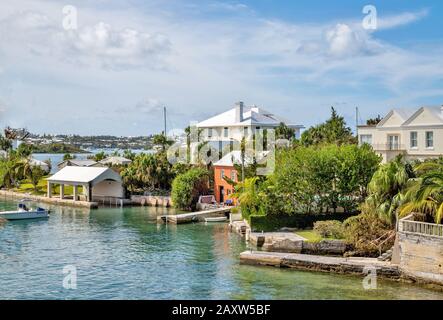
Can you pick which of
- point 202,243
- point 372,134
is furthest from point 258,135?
point 202,243

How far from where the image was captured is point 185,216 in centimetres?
5216

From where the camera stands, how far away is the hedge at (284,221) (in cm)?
4253

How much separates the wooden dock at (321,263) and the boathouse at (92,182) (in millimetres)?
36568

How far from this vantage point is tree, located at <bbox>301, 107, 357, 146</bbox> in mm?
66500

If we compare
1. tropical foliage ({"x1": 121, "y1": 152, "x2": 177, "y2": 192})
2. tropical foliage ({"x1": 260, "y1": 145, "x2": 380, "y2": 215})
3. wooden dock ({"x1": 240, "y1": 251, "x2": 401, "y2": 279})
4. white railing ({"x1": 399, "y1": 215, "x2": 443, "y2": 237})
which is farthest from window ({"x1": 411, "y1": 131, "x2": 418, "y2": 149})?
tropical foliage ({"x1": 121, "y1": 152, "x2": 177, "y2": 192})

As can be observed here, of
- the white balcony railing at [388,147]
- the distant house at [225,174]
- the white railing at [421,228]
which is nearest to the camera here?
the white railing at [421,228]

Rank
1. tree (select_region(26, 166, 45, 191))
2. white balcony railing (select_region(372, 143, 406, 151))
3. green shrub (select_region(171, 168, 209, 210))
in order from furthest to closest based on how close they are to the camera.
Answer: tree (select_region(26, 166, 45, 191))
green shrub (select_region(171, 168, 209, 210))
white balcony railing (select_region(372, 143, 406, 151))

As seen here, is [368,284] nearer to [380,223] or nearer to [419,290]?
[419,290]

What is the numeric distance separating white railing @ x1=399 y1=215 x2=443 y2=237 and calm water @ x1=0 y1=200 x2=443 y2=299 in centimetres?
272

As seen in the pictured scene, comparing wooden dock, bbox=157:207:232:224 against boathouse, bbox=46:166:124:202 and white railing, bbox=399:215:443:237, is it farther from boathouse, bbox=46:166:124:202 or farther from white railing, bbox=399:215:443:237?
white railing, bbox=399:215:443:237

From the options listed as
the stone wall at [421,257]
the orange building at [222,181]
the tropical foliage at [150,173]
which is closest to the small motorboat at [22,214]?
the tropical foliage at [150,173]

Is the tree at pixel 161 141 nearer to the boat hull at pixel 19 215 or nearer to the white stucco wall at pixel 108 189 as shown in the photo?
the white stucco wall at pixel 108 189

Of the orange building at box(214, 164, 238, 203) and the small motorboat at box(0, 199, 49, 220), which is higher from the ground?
the orange building at box(214, 164, 238, 203)

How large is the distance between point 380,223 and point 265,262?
7.28m
